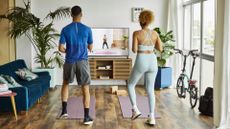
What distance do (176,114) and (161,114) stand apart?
0.78 ft

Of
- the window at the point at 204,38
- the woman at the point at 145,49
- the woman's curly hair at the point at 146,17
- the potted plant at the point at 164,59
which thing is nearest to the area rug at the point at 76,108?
the woman at the point at 145,49

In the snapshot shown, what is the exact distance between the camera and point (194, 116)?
5.17 m

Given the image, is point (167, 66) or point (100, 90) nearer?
point (100, 90)

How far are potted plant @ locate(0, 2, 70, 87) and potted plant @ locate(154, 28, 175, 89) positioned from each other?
2221mm

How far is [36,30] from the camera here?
721 centimetres

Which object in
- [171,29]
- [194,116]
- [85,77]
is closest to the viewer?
[85,77]

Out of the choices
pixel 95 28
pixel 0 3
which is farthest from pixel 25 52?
pixel 95 28

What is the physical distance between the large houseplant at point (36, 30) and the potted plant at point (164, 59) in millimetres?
2221

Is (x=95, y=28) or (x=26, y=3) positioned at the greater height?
(x=26, y=3)

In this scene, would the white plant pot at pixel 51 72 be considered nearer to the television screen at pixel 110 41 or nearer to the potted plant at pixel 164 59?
the television screen at pixel 110 41

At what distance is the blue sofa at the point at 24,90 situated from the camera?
5.11m

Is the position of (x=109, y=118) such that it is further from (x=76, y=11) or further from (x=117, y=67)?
(x=117, y=67)

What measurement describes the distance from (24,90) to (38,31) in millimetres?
2386

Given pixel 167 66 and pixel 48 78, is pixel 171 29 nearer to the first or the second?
pixel 167 66
